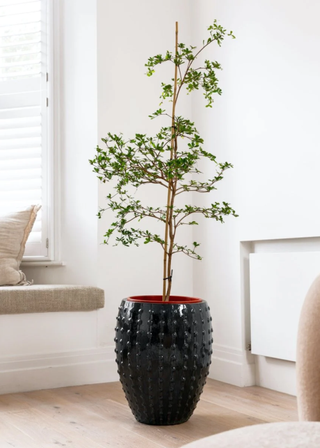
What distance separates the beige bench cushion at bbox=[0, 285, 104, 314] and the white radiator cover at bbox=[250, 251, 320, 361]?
76cm

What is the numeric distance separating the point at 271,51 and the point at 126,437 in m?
1.76

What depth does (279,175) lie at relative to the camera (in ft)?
8.47

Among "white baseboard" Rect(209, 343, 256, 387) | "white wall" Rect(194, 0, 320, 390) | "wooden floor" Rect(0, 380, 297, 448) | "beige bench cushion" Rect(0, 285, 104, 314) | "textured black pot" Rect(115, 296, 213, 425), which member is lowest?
"wooden floor" Rect(0, 380, 297, 448)

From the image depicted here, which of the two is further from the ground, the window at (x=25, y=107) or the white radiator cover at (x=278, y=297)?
the window at (x=25, y=107)

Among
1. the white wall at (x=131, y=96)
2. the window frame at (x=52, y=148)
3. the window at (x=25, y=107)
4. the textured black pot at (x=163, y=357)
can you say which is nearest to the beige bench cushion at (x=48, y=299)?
the white wall at (x=131, y=96)

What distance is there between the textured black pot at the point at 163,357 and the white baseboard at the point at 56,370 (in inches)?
30.2

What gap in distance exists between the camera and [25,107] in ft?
10.7

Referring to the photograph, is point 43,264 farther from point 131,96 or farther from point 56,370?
point 131,96

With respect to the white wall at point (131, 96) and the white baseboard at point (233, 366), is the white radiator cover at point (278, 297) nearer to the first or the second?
the white baseboard at point (233, 366)

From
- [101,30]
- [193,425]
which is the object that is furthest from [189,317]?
[101,30]

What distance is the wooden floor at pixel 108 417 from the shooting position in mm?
1926

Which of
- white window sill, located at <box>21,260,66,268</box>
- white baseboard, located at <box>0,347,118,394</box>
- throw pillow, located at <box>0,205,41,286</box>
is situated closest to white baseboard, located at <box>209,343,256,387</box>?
white baseboard, located at <box>0,347,118,394</box>

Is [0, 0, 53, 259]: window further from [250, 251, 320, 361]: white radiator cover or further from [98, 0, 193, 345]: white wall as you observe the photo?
[250, 251, 320, 361]: white radiator cover

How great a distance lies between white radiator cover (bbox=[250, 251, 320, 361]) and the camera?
8.03 ft
